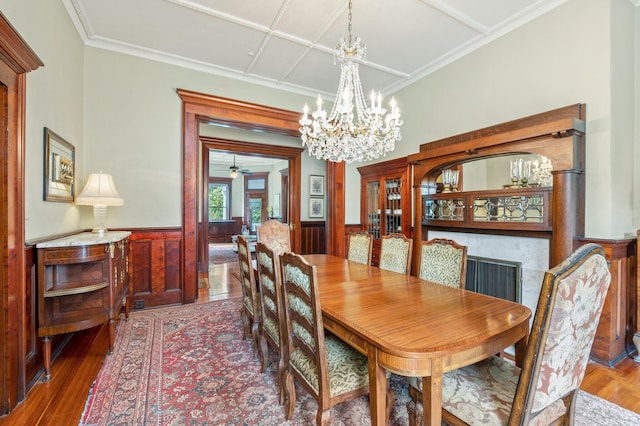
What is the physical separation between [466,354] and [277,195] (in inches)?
343

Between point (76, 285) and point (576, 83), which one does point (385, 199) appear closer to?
point (576, 83)

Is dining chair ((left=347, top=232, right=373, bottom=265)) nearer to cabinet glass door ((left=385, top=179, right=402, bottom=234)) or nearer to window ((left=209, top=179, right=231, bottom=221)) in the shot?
cabinet glass door ((left=385, top=179, right=402, bottom=234))

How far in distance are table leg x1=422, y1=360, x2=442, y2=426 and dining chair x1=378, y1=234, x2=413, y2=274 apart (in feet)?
4.99

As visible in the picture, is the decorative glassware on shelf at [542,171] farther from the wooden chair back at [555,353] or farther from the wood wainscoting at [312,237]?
the wood wainscoting at [312,237]

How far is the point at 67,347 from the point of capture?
2.54 meters

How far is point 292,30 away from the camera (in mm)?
3174

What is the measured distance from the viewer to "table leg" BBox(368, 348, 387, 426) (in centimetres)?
123

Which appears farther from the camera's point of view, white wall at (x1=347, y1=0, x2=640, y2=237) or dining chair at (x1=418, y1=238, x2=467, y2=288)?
white wall at (x1=347, y1=0, x2=640, y2=237)

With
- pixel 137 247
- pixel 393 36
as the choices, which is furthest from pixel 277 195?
pixel 393 36

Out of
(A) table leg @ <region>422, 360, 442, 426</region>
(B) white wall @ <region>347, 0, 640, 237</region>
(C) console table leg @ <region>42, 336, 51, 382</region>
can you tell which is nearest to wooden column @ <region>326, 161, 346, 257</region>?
(B) white wall @ <region>347, 0, 640, 237</region>

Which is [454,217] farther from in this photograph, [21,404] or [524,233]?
[21,404]

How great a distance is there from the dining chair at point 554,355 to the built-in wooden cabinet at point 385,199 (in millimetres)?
3057

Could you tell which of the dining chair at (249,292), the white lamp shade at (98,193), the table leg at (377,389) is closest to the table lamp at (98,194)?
the white lamp shade at (98,193)

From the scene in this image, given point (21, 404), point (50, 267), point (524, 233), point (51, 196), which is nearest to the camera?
point (21, 404)
